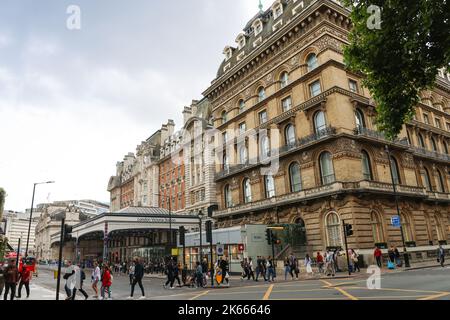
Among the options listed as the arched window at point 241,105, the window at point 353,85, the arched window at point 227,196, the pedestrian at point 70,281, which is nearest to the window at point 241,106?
the arched window at point 241,105

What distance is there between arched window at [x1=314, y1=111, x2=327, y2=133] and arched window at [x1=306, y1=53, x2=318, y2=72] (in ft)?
15.4

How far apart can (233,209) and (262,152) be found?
7687 millimetres

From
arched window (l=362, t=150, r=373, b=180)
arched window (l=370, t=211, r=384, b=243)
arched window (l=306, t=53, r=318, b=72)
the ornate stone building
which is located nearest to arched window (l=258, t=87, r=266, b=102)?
the ornate stone building

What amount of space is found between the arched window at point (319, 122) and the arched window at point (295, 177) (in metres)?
4.06

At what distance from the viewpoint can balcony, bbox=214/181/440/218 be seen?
26719 mm

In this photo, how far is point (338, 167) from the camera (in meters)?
27.9

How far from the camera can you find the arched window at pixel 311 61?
31.8m

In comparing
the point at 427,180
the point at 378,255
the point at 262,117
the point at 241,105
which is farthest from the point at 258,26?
the point at 378,255

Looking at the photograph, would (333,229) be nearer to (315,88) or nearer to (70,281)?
(315,88)

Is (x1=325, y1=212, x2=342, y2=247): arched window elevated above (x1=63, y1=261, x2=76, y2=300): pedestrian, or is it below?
above

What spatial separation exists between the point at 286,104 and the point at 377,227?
49.5ft

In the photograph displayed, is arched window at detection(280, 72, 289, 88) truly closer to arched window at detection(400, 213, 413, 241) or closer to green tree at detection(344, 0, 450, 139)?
arched window at detection(400, 213, 413, 241)

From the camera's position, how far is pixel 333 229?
28016 millimetres

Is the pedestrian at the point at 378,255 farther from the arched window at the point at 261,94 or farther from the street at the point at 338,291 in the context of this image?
the arched window at the point at 261,94
